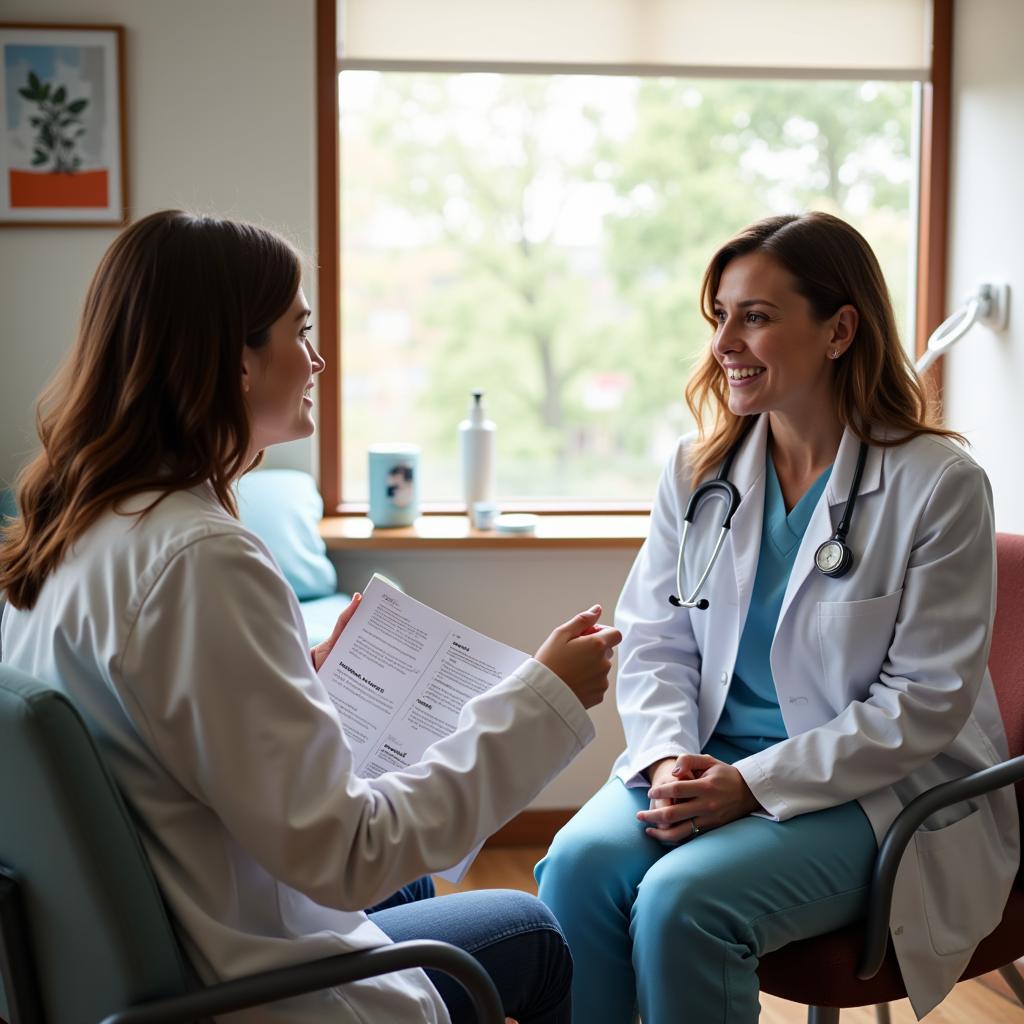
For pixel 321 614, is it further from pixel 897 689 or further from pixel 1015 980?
pixel 1015 980

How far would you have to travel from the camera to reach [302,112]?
9.25ft

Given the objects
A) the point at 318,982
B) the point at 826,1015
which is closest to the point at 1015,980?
the point at 826,1015

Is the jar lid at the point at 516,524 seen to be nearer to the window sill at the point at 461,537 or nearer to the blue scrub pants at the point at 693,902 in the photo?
the window sill at the point at 461,537

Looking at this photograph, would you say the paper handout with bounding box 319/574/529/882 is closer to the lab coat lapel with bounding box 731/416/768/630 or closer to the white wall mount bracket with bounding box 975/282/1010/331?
Answer: the lab coat lapel with bounding box 731/416/768/630

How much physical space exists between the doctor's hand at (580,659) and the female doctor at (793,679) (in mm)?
381

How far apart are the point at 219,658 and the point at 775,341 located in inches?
42.3

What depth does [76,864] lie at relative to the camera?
921mm

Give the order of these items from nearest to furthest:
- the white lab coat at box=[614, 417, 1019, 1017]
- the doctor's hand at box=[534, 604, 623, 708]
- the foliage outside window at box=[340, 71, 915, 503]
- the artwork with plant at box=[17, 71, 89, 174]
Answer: the doctor's hand at box=[534, 604, 623, 708] < the white lab coat at box=[614, 417, 1019, 1017] < the artwork with plant at box=[17, 71, 89, 174] < the foliage outside window at box=[340, 71, 915, 503]

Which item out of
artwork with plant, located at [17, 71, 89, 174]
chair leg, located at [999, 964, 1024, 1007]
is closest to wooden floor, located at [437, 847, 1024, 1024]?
chair leg, located at [999, 964, 1024, 1007]

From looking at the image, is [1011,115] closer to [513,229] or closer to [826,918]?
[513,229]

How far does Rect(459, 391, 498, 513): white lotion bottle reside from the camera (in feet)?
9.30

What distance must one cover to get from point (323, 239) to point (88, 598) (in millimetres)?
2073

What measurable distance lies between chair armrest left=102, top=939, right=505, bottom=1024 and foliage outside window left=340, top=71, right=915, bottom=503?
2119mm

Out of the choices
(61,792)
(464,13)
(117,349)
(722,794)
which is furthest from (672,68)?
(61,792)
